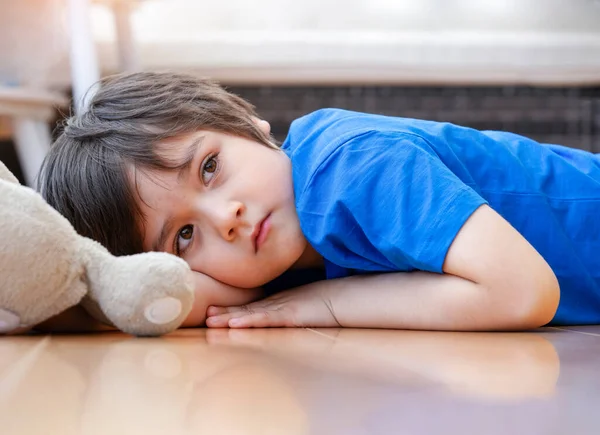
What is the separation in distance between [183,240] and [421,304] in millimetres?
265

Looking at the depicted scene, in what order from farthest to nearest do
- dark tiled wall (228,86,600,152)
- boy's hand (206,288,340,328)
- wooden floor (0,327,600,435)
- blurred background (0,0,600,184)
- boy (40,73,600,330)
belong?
dark tiled wall (228,86,600,152)
blurred background (0,0,600,184)
boy's hand (206,288,340,328)
boy (40,73,600,330)
wooden floor (0,327,600,435)

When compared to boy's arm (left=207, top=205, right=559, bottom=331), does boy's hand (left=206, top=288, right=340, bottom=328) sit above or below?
below

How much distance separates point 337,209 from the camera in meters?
0.80

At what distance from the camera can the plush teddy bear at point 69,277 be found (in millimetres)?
657

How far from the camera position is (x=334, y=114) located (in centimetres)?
94

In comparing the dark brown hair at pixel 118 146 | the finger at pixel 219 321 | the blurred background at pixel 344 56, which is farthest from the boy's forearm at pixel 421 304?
the blurred background at pixel 344 56

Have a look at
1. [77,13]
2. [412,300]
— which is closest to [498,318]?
[412,300]

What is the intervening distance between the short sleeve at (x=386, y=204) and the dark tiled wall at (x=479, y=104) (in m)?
1.44

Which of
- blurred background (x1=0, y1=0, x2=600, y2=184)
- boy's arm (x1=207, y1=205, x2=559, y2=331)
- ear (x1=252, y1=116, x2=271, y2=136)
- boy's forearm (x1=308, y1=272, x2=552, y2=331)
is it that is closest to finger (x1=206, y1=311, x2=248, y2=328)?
boy's arm (x1=207, y1=205, x2=559, y2=331)

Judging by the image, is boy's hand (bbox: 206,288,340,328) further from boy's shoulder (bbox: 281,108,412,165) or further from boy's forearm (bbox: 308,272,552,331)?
boy's shoulder (bbox: 281,108,412,165)

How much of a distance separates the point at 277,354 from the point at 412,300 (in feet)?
0.71

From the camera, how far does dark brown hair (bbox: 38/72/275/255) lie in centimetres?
84

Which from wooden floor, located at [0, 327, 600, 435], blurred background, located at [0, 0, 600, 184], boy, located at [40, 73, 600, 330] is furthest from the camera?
blurred background, located at [0, 0, 600, 184]

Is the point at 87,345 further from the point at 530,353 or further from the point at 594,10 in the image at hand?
the point at 594,10
